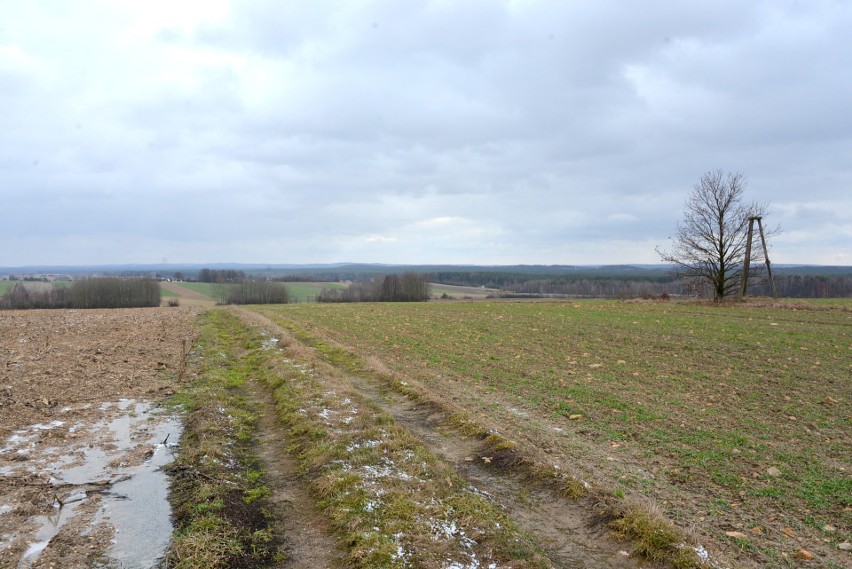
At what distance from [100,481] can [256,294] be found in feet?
276

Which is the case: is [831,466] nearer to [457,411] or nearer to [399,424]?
[457,411]

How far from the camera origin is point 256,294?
86.7m

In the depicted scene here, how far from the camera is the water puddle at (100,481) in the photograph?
4.99 m

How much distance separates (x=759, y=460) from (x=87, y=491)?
362 inches

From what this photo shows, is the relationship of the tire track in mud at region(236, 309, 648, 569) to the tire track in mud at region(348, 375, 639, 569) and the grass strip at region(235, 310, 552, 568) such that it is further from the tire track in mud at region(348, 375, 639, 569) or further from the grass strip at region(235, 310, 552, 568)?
the grass strip at region(235, 310, 552, 568)

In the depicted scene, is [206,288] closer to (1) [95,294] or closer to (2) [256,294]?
(2) [256,294]

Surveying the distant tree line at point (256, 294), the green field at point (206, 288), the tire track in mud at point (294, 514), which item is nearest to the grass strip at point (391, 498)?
the tire track in mud at point (294, 514)

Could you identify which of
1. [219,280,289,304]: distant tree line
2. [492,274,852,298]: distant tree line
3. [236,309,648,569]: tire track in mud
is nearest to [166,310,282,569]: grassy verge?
[236,309,648,569]: tire track in mud

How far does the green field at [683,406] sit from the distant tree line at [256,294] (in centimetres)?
6702

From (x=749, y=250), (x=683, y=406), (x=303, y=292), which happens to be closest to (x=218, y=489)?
(x=683, y=406)

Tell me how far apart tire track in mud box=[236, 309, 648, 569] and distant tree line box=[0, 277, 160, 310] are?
79227 mm

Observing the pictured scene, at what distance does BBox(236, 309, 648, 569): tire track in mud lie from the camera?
496 centimetres

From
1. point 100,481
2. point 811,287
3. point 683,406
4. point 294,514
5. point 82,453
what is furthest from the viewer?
point 811,287

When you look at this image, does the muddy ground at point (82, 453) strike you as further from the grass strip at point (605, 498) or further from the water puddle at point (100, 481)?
the grass strip at point (605, 498)
